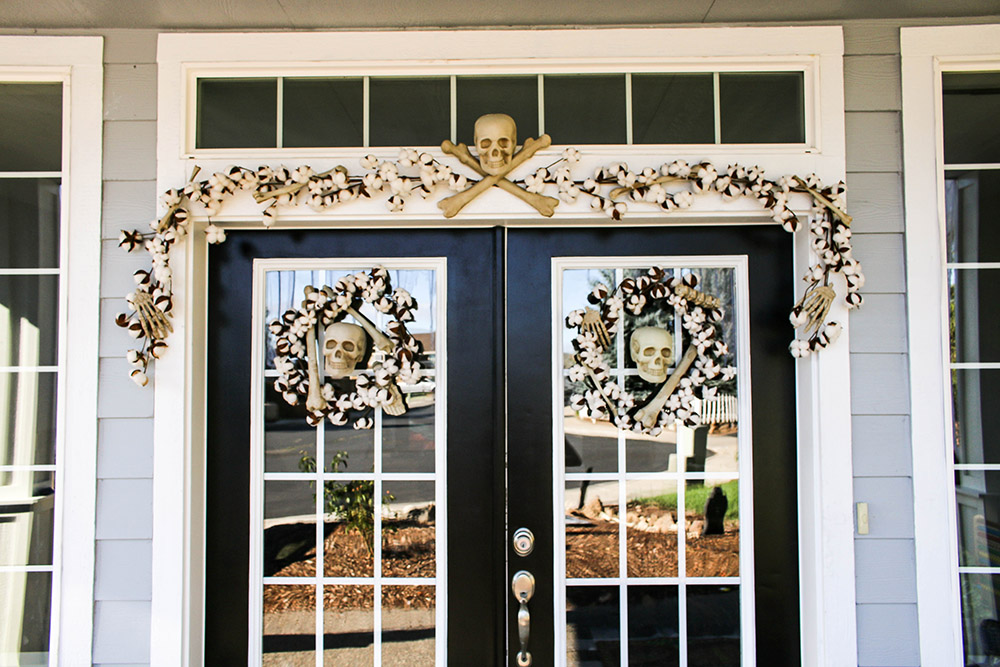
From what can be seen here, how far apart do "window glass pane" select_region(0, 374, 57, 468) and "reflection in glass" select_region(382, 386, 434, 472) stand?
3.30ft

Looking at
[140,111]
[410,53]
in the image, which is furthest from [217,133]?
[410,53]

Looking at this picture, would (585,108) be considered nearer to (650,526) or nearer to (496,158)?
(496,158)

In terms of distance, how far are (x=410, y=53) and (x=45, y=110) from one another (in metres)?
1.15

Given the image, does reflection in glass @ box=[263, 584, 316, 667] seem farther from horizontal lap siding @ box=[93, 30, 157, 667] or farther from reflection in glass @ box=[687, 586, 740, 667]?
reflection in glass @ box=[687, 586, 740, 667]

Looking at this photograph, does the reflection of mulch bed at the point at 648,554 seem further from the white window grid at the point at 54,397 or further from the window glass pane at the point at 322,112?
the white window grid at the point at 54,397

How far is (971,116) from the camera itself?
1832 mm

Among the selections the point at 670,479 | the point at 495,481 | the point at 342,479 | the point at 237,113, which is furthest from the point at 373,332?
the point at 670,479

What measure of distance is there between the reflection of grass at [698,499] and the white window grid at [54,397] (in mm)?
1754

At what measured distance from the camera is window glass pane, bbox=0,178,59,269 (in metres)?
1.84

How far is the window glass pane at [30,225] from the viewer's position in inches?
72.5

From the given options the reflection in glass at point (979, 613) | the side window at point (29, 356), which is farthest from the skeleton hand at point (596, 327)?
the side window at point (29, 356)

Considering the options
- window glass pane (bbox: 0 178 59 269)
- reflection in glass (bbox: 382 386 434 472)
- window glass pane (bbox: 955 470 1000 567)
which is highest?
window glass pane (bbox: 0 178 59 269)

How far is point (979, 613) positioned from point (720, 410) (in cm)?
93

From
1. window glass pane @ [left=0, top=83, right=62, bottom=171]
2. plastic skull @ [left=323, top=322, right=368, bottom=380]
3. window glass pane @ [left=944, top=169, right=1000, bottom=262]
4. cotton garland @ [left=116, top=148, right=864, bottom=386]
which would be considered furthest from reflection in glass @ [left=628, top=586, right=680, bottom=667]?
window glass pane @ [left=0, top=83, right=62, bottom=171]
